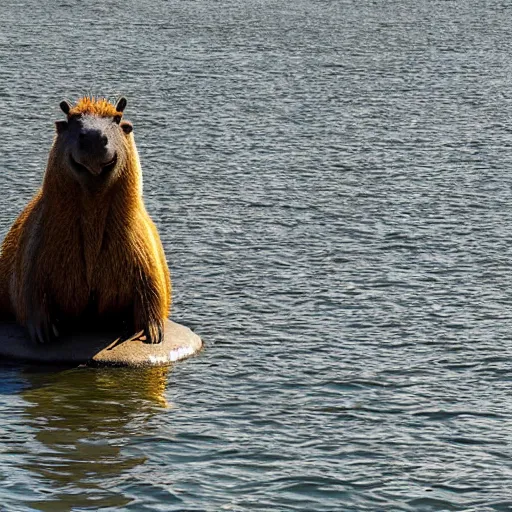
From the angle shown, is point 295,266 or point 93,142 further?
point 295,266

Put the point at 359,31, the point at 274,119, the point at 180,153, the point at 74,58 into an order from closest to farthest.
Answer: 1. the point at 180,153
2. the point at 274,119
3. the point at 74,58
4. the point at 359,31

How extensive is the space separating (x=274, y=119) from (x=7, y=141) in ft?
8.27

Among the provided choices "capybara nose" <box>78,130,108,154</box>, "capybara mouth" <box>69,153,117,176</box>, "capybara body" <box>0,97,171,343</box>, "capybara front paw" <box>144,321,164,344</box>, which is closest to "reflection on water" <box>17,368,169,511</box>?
"capybara front paw" <box>144,321,164,344</box>

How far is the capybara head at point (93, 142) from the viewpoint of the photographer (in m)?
8.02

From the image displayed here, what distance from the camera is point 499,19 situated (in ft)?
63.3

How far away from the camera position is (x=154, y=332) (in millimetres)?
8359

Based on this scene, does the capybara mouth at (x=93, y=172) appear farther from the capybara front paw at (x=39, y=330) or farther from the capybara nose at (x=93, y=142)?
the capybara front paw at (x=39, y=330)

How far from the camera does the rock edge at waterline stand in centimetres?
819

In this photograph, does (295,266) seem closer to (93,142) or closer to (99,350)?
(99,350)

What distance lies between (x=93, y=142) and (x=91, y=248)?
624mm

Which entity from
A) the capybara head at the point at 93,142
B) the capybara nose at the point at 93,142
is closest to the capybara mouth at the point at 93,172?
the capybara head at the point at 93,142

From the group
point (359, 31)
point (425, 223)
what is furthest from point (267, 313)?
point (359, 31)

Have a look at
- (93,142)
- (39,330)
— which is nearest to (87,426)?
(39,330)

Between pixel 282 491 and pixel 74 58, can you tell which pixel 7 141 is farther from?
pixel 282 491
